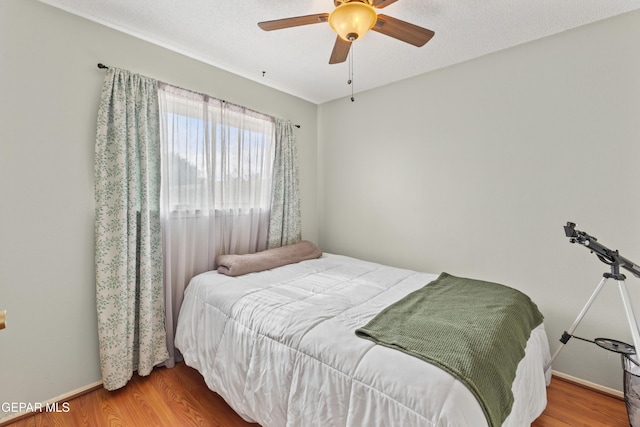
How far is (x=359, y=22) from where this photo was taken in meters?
1.36

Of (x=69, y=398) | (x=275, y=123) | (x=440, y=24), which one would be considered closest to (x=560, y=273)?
(x=440, y=24)

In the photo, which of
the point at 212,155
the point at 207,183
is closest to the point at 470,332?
the point at 207,183

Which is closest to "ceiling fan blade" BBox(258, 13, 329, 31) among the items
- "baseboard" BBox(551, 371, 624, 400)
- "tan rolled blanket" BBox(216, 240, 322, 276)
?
"tan rolled blanket" BBox(216, 240, 322, 276)

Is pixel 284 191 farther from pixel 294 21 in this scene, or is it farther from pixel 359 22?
pixel 359 22

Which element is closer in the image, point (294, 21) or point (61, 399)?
point (294, 21)

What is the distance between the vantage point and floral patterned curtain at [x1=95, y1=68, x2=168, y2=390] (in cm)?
192

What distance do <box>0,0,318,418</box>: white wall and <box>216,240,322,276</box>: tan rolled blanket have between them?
3.02 feet

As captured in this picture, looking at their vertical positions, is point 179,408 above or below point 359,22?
below

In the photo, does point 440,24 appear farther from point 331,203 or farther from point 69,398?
point 69,398

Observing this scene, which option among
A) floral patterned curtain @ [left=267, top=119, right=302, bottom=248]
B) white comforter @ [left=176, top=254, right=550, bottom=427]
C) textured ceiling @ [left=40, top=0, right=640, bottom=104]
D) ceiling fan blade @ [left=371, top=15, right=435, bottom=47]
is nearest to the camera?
white comforter @ [left=176, top=254, right=550, bottom=427]

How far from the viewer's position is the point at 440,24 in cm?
196

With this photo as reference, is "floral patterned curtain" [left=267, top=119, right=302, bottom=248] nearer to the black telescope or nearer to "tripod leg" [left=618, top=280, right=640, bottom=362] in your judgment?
the black telescope

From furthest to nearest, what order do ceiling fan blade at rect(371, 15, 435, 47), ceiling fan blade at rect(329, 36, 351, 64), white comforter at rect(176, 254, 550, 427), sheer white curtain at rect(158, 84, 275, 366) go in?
1. sheer white curtain at rect(158, 84, 275, 366)
2. ceiling fan blade at rect(329, 36, 351, 64)
3. ceiling fan blade at rect(371, 15, 435, 47)
4. white comforter at rect(176, 254, 550, 427)

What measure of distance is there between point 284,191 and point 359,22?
2013mm
